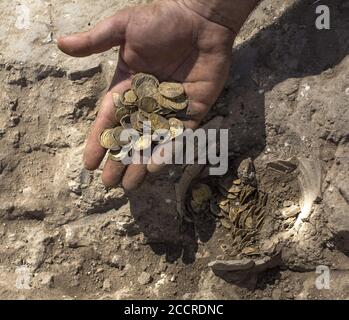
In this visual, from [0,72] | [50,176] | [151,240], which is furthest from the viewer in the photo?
[0,72]

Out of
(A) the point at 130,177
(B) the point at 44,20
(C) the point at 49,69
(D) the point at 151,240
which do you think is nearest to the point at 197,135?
(A) the point at 130,177

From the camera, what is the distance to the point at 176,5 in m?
2.59

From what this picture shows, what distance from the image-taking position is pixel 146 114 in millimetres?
2527

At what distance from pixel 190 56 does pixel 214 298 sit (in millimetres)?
1249

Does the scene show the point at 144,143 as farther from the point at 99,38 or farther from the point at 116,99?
the point at 99,38

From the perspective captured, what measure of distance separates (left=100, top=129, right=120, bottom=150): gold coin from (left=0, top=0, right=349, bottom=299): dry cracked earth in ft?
0.94

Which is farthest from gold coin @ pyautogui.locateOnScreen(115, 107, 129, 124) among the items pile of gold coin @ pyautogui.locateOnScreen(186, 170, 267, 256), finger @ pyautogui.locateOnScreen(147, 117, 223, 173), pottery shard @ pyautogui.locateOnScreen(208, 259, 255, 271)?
pottery shard @ pyautogui.locateOnScreen(208, 259, 255, 271)

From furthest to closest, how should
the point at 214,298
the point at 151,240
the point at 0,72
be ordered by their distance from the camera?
the point at 0,72, the point at 151,240, the point at 214,298

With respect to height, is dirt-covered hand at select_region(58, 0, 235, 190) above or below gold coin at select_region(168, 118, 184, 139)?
above

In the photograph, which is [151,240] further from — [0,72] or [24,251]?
[0,72]

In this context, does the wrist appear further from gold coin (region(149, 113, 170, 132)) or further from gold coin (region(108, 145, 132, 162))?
gold coin (region(108, 145, 132, 162))

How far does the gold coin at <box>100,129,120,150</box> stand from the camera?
2.54 meters

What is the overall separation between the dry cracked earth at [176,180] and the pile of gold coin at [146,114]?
23 centimetres

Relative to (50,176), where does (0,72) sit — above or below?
above
